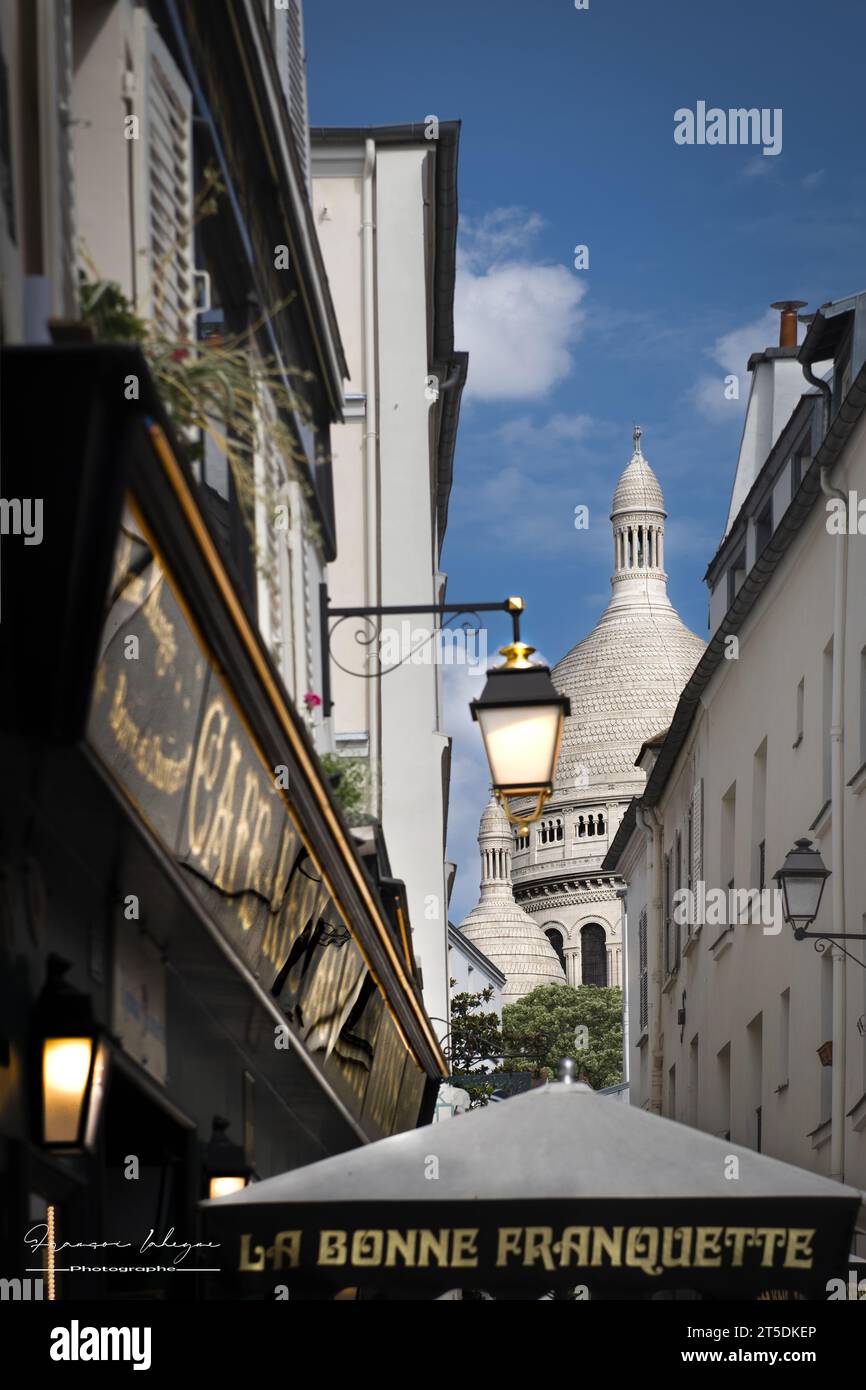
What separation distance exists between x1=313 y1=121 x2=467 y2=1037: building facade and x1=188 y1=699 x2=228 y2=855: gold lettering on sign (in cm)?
1084

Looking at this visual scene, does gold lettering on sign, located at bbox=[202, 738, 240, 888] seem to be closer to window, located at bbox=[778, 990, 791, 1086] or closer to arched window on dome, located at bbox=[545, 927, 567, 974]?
window, located at bbox=[778, 990, 791, 1086]

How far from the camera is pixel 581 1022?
113 metres

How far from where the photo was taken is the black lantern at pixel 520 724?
891cm

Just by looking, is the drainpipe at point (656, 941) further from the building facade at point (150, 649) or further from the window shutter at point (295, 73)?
the building facade at point (150, 649)

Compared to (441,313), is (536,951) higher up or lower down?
higher up

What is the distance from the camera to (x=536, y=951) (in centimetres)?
15350

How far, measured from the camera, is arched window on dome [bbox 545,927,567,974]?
159m

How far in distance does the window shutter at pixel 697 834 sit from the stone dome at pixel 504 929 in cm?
12050

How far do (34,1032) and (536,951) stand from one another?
488 feet

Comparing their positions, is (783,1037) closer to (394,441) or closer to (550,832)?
(394,441)

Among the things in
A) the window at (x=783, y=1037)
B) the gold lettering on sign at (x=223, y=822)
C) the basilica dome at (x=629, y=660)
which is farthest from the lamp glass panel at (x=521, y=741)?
the basilica dome at (x=629, y=660)
